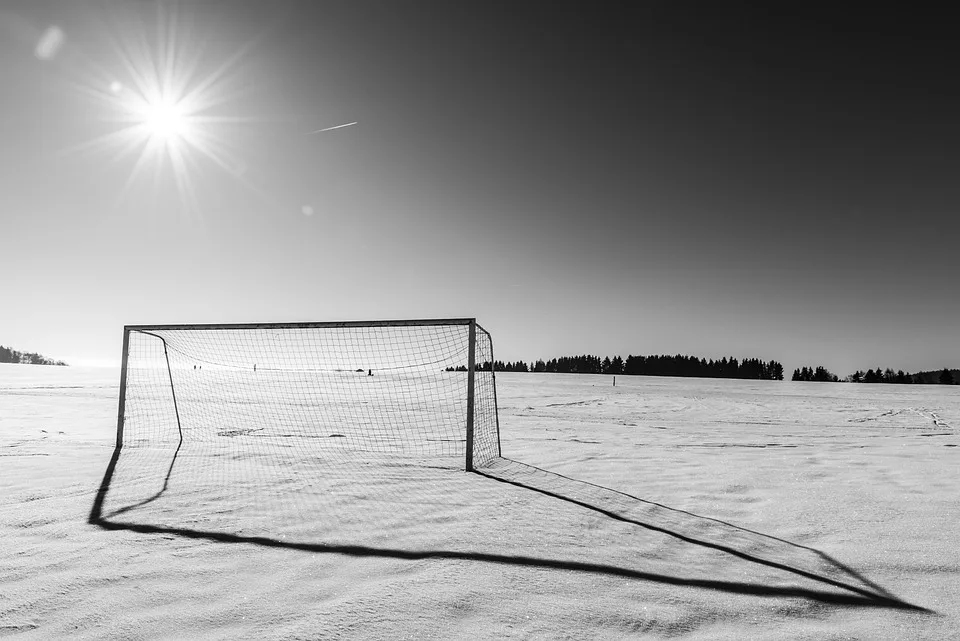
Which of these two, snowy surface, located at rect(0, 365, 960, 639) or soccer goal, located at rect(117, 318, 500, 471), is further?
soccer goal, located at rect(117, 318, 500, 471)

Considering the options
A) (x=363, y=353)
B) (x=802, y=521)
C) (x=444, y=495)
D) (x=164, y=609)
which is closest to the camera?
(x=164, y=609)

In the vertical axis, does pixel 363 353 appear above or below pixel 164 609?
above

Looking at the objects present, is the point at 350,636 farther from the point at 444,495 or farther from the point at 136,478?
the point at 136,478

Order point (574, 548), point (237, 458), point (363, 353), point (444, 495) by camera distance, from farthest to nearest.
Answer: point (363, 353) < point (237, 458) < point (444, 495) < point (574, 548)

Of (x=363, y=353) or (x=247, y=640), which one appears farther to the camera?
(x=363, y=353)

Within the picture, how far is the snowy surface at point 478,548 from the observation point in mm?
2322

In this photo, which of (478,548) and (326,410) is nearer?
(478,548)

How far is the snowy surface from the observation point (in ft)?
7.62

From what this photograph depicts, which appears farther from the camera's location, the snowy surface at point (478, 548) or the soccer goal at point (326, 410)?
the soccer goal at point (326, 410)

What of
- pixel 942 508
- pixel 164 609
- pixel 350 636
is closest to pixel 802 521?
pixel 942 508

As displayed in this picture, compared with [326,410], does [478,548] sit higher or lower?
higher

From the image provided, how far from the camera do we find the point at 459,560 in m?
3.04

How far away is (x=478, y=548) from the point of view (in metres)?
3.26

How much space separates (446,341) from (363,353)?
10.7ft
